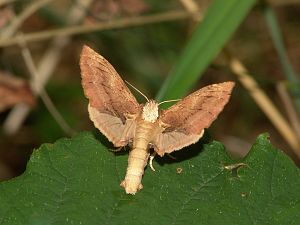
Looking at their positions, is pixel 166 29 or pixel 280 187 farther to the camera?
pixel 166 29

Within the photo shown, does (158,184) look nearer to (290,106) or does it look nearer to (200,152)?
(200,152)

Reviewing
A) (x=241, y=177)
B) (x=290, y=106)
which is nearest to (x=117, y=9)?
(x=290, y=106)

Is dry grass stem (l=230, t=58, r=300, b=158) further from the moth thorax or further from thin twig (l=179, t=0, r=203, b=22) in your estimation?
the moth thorax

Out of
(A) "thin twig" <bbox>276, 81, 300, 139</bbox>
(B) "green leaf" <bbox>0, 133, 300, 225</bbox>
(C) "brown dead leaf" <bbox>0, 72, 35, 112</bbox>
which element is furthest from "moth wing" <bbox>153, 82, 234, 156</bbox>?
(C) "brown dead leaf" <bbox>0, 72, 35, 112</bbox>

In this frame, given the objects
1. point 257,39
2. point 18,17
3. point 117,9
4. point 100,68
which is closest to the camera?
point 100,68

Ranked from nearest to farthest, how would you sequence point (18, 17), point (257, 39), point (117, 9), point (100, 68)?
1. point (100, 68)
2. point (18, 17)
3. point (117, 9)
4. point (257, 39)

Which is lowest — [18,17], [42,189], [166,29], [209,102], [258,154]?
[42,189]

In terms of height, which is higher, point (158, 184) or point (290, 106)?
point (290, 106)
